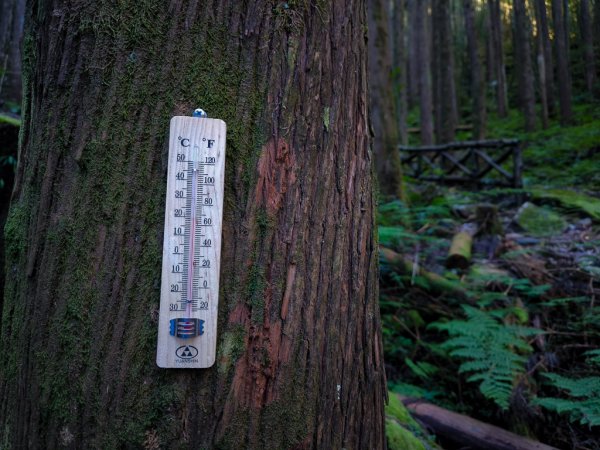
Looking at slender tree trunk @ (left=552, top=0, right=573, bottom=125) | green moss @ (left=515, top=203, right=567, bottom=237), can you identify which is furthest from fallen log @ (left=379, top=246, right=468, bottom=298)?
slender tree trunk @ (left=552, top=0, right=573, bottom=125)

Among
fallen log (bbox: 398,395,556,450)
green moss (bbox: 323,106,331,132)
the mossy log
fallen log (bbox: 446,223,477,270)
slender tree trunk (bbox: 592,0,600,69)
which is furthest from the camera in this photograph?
the mossy log

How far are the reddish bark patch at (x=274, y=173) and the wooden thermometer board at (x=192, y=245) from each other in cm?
14

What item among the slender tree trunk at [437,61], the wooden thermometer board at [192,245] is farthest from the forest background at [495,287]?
the slender tree trunk at [437,61]

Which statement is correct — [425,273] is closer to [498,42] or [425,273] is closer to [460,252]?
[460,252]

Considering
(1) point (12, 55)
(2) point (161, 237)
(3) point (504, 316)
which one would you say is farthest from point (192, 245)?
(1) point (12, 55)

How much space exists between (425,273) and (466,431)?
189cm

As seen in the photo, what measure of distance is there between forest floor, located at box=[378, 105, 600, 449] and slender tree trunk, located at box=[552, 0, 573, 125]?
2.45m

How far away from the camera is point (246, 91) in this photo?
1.39 metres

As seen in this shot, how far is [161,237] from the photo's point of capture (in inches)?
52.5

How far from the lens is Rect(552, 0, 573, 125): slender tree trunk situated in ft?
13.3

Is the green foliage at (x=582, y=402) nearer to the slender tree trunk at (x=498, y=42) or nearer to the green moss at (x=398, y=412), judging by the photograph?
the green moss at (x=398, y=412)

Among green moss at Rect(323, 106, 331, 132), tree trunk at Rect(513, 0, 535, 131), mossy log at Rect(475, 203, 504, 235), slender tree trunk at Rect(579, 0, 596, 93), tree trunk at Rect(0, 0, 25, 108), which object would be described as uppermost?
tree trunk at Rect(513, 0, 535, 131)

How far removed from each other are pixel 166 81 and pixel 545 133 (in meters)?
15.9

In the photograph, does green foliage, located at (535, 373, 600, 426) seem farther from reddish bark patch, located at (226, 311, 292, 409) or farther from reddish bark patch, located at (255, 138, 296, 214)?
reddish bark patch, located at (255, 138, 296, 214)
